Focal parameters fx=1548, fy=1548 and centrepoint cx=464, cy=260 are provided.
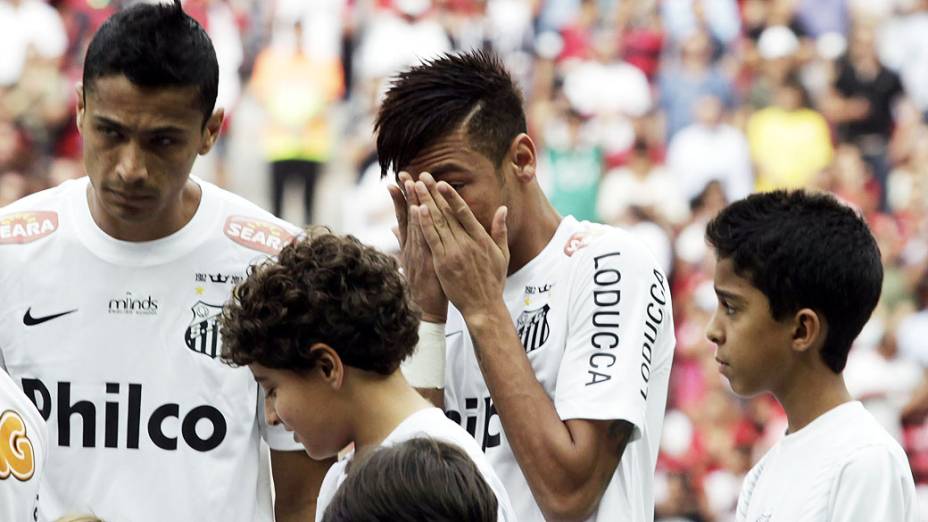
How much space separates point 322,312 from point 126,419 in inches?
38.5

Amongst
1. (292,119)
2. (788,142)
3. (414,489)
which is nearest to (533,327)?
(414,489)

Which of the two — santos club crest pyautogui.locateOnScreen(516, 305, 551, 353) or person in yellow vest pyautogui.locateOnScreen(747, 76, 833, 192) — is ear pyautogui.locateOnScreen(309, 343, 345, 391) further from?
person in yellow vest pyautogui.locateOnScreen(747, 76, 833, 192)

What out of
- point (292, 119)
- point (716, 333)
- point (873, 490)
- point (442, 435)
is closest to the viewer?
point (442, 435)

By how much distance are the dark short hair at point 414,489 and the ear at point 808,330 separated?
54.3 inches

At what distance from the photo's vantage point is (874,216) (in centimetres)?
1280

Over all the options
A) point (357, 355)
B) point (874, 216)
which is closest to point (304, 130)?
point (874, 216)

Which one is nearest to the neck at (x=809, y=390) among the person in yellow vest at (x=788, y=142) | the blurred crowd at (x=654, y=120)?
the blurred crowd at (x=654, y=120)

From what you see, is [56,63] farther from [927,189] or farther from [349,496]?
[349,496]

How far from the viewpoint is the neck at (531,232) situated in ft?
12.3

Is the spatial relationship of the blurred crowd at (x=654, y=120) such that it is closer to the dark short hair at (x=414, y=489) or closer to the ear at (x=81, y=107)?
the ear at (x=81, y=107)

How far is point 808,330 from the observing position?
351 cm

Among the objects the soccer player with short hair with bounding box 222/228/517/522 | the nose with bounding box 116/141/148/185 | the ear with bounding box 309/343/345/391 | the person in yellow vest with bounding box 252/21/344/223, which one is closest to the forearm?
the soccer player with short hair with bounding box 222/228/517/522

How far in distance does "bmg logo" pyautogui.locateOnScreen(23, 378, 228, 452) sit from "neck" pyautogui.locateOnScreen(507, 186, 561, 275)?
0.83 meters

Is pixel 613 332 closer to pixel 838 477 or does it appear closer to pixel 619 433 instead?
pixel 619 433
